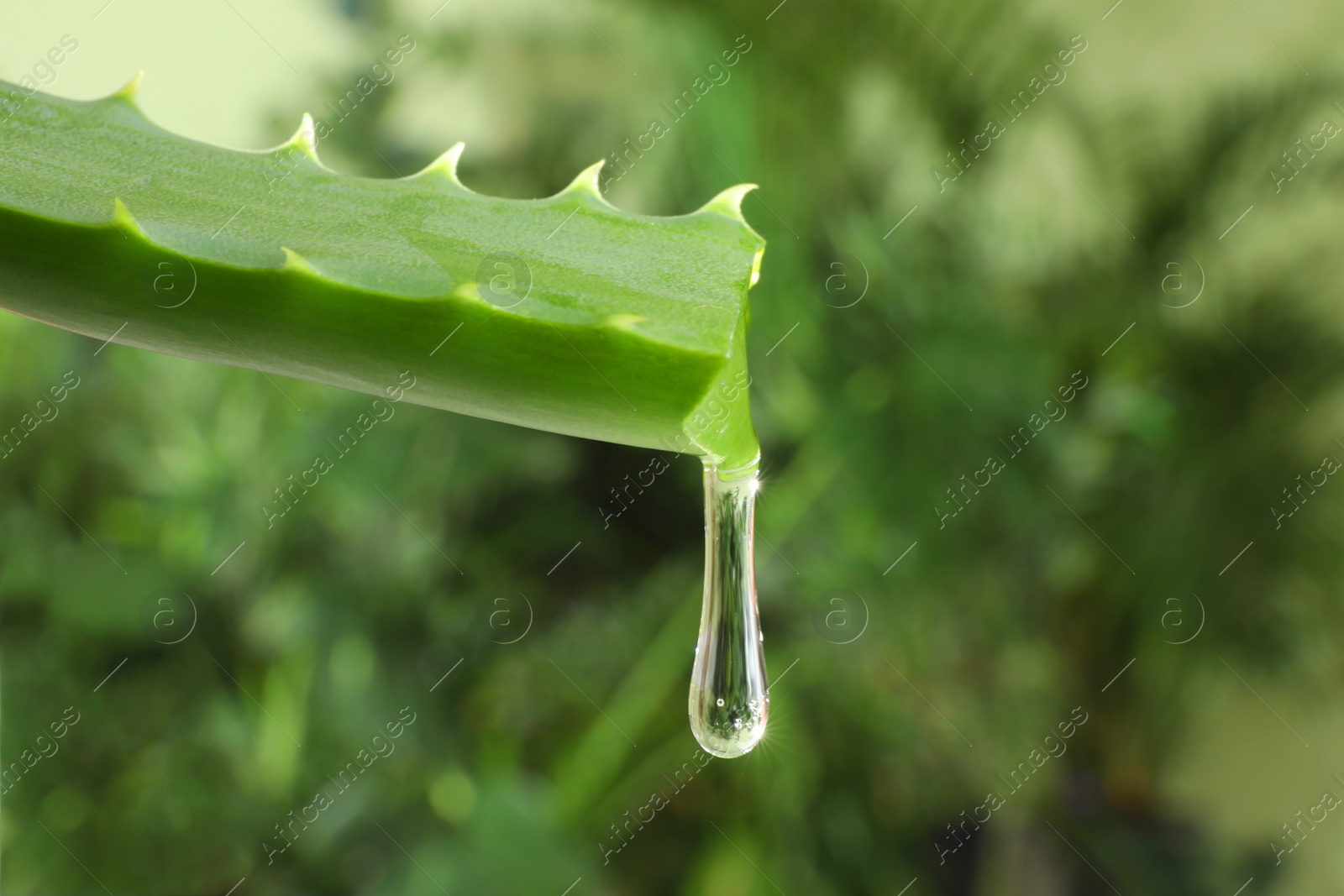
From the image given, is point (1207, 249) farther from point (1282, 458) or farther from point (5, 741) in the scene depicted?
point (5, 741)

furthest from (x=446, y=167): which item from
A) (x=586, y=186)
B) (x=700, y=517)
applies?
(x=700, y=517)

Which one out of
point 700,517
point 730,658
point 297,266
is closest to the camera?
point 297,266

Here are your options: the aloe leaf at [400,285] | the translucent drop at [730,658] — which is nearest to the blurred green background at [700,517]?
the translucent drop at [730,658]

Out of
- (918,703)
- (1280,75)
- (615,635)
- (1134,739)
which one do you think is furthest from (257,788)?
(1280,75)

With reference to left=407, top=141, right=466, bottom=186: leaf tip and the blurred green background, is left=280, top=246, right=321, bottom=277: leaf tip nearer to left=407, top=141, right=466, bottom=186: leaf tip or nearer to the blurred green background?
left=407, top=141, right=466, bottom=186: leaf tip

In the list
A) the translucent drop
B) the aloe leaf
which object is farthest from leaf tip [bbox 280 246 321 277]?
the translucent drop

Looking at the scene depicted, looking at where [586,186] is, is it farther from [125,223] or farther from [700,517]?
[700,517]
